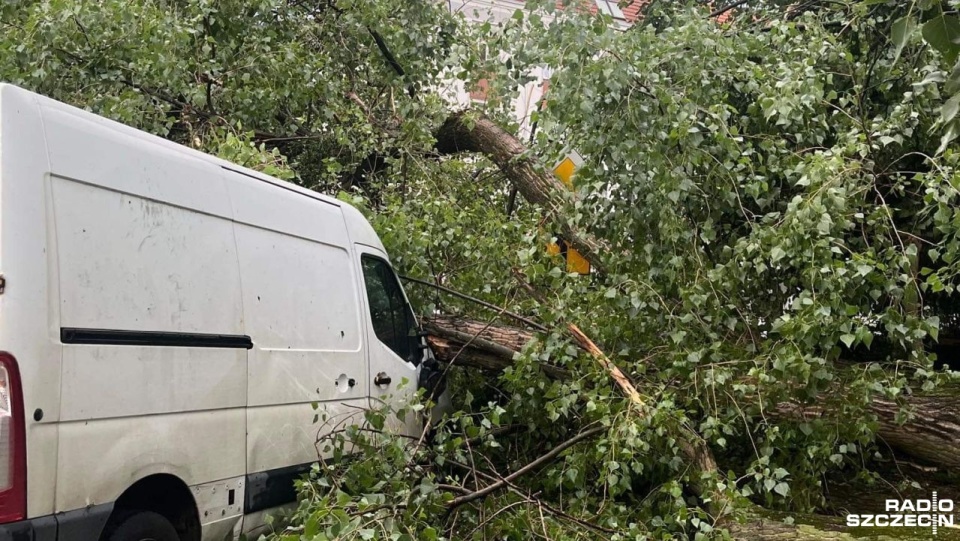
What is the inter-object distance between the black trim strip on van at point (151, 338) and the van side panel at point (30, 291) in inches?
4.1

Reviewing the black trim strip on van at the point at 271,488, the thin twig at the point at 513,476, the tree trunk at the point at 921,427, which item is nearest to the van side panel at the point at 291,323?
the black trim strip on van at the point at 271,488

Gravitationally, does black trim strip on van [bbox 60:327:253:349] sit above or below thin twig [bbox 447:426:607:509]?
above

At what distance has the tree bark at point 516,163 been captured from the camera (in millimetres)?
6785

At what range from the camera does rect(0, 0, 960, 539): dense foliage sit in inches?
184

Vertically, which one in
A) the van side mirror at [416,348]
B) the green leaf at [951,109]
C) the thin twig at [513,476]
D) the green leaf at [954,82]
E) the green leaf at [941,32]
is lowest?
the thin twig at [513,476]

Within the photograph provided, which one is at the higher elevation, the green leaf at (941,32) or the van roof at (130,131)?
the van roof at (130,131)

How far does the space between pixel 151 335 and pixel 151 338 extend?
0.04 feet

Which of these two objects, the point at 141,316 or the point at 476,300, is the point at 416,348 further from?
the point at 141,316

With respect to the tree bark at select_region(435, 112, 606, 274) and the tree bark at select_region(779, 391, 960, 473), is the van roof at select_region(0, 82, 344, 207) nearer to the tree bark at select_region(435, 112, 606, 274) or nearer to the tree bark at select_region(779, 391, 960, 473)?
the tree bark at select_region(435, 112, 606, 274)

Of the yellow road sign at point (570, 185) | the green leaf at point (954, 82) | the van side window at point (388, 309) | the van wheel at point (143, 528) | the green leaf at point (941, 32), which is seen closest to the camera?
the green leaf at point (941, 32)

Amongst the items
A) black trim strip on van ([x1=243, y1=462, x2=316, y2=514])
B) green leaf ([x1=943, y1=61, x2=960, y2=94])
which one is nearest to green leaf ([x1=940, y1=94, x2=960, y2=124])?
green leaf ([x1=943, y1=61, x2=960, y2=94])

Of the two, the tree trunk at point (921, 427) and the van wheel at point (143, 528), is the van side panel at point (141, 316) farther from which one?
the tree trunk at point (921, 427)

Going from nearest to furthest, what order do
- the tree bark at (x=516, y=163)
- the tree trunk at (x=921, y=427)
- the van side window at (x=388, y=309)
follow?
the tree trunk at (x=921, y=427) < the van side window at (x=388, y=309) < the tree bark at (x=516, y=163)

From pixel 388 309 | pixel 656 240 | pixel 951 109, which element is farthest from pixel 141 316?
pixel 656 240
